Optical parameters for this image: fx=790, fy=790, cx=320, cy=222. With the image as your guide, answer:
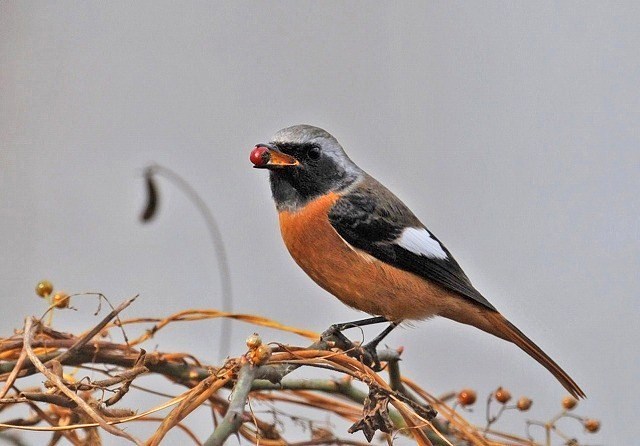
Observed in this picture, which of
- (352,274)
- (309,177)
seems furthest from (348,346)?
(309,177)

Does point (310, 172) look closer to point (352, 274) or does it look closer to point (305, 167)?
point (305, 167)

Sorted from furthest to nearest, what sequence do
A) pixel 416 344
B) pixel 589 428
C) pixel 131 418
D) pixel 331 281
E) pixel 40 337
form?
pixel 416 344, pixel 331 281, pixel 589 428, pixel 40 337, pixel 131 418

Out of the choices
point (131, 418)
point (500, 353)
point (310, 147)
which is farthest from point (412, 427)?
point (500, 353)

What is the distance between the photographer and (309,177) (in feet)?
3.42

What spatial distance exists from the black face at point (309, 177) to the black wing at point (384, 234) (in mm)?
30

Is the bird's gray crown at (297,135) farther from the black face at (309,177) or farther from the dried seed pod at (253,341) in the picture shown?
the dried seed pod at (253,341)

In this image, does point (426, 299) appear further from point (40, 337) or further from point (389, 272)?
point (40, 337)

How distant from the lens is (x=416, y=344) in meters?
2.11

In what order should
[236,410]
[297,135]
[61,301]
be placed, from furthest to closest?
[297,135], [61,301], [236,410]

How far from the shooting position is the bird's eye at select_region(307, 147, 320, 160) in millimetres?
1010

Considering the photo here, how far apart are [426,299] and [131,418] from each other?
516mm

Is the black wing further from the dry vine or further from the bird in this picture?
the dry vine

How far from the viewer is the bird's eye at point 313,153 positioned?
3.31 feet

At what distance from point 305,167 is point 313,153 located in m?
0.03
